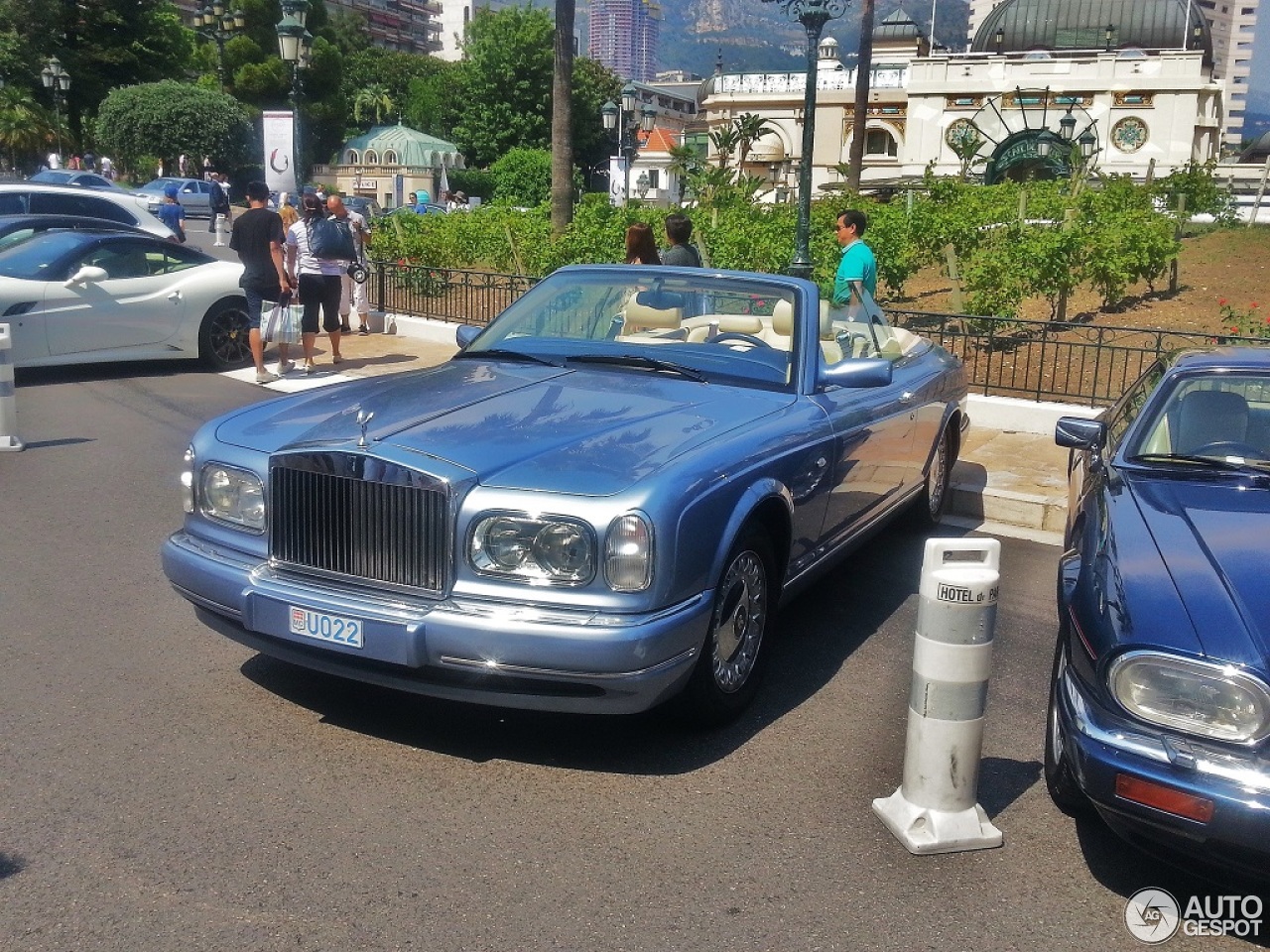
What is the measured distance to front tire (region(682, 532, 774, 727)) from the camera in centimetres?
433

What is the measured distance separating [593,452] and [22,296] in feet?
29.4

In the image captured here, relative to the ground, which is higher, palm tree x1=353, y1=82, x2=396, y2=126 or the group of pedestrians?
palm tree x1=353, y1=82, x2=396, y2=126

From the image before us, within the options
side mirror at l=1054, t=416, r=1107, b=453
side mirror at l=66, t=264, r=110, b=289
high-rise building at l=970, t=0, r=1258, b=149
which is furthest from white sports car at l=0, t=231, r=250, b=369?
high-rise building at l=970, t=0, r=1258, b=149

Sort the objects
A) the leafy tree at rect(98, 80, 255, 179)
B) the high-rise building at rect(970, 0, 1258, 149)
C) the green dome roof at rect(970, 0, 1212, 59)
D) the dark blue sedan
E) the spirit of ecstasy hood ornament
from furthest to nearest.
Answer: the high-rise building at rect(970, 0, 1258, 149) < the green dome roof at rect(970, 0, 1212, 59) < the leafy tree at rect(98, 80, 255, 179) < the spirit of ecstasy hood ornament < the dark blue sedan

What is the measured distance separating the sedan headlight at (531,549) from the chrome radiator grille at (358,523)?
0.42 ft

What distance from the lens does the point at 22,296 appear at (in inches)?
444

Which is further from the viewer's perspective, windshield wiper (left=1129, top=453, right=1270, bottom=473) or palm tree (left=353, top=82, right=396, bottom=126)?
palm tree (left=353, top=82, right=396, bottom=126)

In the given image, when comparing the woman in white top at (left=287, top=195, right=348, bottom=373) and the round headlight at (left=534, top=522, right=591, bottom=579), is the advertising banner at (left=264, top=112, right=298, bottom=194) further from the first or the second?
the round headlight at (left=534, top=522, right=591, bottom=579)

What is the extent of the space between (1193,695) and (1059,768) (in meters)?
0.65

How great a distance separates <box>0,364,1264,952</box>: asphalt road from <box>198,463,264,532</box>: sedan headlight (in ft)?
2.32

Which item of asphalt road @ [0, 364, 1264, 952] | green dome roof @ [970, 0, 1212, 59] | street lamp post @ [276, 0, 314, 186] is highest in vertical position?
green dome roof @ [970, 0, 1212, 59]

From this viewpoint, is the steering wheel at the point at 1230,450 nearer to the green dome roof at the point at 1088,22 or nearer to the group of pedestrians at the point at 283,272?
the group of pedestrians at the point at 283,272

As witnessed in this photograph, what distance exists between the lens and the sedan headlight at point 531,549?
3.91m

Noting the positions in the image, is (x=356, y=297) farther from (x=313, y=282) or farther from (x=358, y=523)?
(x=358, y=523)
